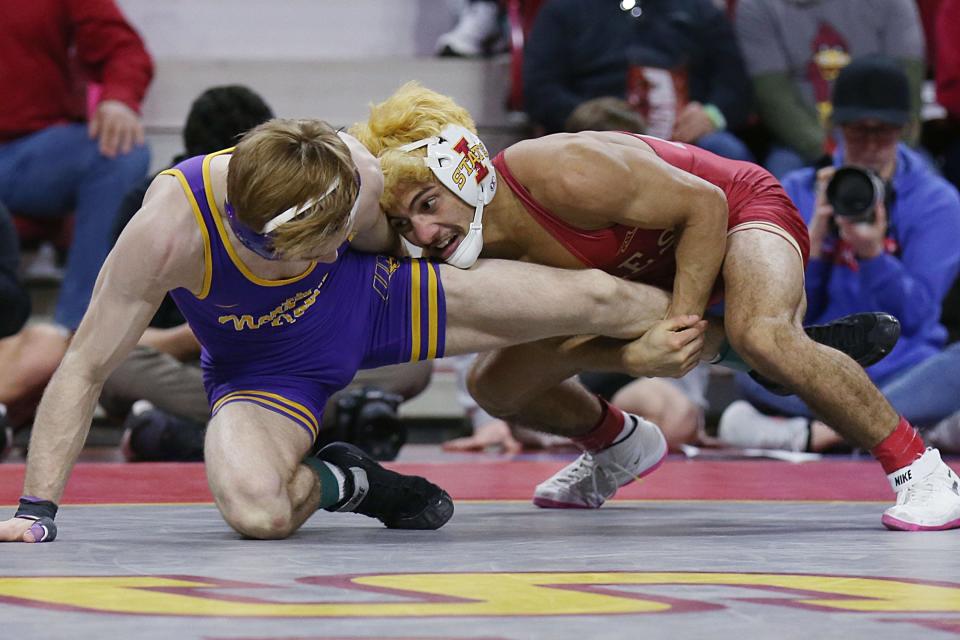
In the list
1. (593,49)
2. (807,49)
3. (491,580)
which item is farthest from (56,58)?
(491,580)

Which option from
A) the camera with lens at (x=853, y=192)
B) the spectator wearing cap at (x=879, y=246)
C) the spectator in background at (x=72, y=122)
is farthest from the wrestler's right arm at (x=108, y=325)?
the spectator in background at (x=72, y=122)

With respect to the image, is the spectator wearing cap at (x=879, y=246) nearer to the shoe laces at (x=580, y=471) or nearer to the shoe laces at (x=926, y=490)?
the shoe laces at (x=580, y=471)

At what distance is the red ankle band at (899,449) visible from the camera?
10.3 ft

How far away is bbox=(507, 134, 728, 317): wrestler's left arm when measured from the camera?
10.1 ft

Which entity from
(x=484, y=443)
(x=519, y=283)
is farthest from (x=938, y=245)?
(x=519, y=283)

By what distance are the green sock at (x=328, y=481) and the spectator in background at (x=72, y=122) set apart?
2730 mm

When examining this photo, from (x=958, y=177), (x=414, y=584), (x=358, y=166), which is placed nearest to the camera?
(x=414, y=584)

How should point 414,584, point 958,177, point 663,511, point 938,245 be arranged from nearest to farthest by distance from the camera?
point 414,584 < point 663,511 < point 938,245 < point 958,177

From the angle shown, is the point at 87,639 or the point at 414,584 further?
the point at 414,584

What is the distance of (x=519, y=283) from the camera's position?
314cm

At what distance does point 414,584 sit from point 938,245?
11.5 feet

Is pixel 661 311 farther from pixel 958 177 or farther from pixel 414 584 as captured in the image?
pixel 958 177

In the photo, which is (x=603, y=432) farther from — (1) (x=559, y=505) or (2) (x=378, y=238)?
(2) (x=378, y=238)

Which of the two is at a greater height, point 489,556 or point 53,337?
point 489,556
